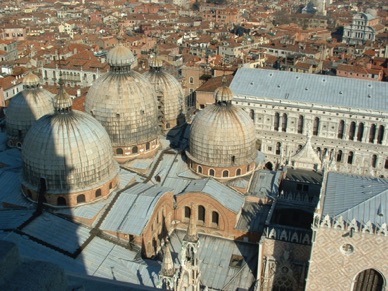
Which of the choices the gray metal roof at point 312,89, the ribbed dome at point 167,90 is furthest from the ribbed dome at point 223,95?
the gray metal roof at point 312,89

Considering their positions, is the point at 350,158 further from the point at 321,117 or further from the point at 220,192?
the point at 220,192

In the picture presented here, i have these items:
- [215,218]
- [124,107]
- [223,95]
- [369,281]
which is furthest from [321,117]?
[369,281]

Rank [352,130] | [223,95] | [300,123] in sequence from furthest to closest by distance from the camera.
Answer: [300,123], [352,130], [223,95]

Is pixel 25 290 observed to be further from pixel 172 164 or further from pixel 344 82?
pixel 344 82

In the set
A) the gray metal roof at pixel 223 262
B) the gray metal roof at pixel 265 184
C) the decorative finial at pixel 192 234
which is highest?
the decorative finial at pixel 192 234

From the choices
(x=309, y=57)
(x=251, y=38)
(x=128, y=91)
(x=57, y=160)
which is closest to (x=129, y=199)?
(x=57, y=160)

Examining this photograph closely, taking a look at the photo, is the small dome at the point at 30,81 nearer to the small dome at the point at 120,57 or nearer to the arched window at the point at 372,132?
the small dome at the point at 120,57
